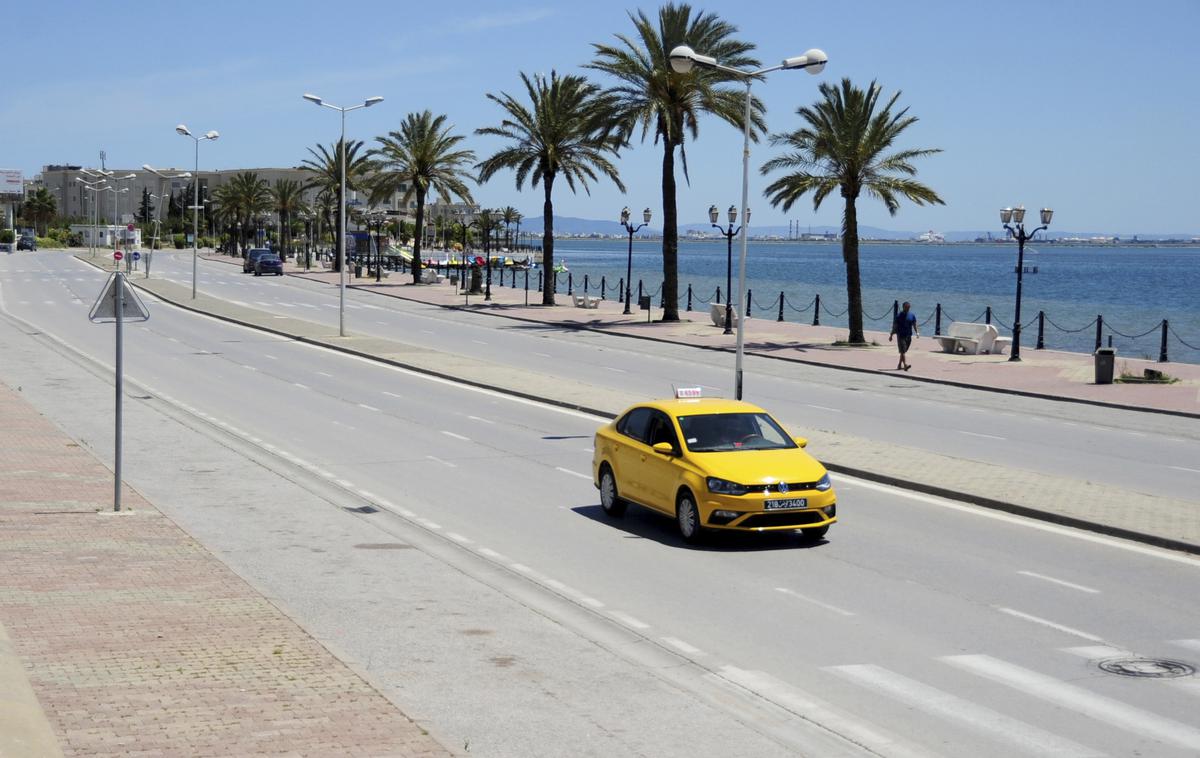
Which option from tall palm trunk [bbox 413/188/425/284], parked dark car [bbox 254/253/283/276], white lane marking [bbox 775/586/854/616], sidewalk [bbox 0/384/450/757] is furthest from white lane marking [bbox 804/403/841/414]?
parked dark car [bbox 254/253/283/276]

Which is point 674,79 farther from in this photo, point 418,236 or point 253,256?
point 253,256

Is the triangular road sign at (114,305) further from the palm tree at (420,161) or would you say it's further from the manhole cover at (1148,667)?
the palm tree at (420,161)

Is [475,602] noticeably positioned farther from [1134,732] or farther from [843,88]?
[843,88]

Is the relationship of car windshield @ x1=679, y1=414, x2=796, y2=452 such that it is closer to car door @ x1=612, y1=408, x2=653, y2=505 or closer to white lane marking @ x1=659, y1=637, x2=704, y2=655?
car door @ x1=612, y1=408, x2=653, y2=505

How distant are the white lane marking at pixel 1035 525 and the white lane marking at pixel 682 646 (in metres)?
6.00

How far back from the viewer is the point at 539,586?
13.1 m

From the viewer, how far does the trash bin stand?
33.5m

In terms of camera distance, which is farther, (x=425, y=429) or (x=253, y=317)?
(x=253, y=317)

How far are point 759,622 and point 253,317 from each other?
152ft

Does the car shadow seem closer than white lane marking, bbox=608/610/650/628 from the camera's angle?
No

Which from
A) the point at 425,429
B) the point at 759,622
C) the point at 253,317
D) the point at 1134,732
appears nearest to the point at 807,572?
the point at 759,622

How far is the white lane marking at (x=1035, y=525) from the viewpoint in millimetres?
14461

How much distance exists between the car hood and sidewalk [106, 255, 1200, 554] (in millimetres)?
3344

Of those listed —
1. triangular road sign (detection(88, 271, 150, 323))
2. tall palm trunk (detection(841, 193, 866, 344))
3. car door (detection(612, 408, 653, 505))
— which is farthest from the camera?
tall palm trunk (detection(841, 193, 866, 344))
